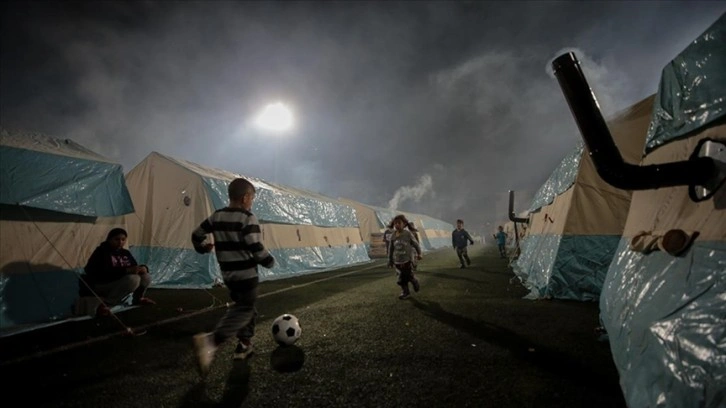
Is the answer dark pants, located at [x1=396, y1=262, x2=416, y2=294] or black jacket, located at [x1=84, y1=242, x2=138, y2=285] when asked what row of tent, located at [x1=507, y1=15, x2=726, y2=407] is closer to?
dark pants, located at [x1=396, y1=262, x2=416, y2=294]

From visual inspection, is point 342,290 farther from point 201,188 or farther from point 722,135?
point 722,135

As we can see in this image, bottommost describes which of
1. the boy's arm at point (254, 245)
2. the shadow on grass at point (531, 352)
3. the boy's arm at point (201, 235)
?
the shadow on grass at point (531, 352)

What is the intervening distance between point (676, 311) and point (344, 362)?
3.12 meters

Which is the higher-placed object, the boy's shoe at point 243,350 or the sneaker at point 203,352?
the sneaker at point 203,352

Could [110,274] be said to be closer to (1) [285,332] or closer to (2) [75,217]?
(2) [75,217]

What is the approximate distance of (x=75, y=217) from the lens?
7.23 m

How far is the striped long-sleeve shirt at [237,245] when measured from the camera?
400 cm

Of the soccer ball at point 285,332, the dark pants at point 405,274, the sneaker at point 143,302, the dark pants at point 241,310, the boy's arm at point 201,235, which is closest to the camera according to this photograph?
the dark pants at point 241,310

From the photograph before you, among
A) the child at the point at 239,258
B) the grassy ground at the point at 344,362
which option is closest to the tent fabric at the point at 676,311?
the grassy ground at the point at 344,362

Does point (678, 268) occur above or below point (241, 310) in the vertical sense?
below

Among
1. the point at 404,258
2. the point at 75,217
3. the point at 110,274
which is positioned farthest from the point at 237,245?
the point at 75,217

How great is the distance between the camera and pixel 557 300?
23.7 ft

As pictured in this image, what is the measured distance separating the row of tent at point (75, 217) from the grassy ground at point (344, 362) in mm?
1214

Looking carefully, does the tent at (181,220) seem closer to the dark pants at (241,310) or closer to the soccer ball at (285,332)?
the soccer ball at (285,332)
